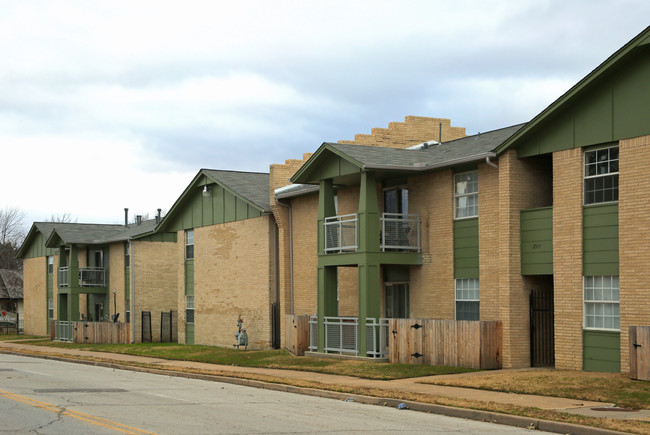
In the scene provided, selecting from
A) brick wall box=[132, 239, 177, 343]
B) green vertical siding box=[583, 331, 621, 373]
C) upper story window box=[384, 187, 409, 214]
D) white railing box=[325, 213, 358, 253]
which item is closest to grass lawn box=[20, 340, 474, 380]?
green vertical siding box=[583, 331, 621, 373]

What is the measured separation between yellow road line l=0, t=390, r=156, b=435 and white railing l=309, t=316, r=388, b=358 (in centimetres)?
1139

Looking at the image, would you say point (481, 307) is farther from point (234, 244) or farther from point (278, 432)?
point (234, 244)

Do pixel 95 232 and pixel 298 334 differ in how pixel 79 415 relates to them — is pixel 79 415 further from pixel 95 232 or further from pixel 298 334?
pixel 95 232

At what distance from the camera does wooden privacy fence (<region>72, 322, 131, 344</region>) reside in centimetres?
4497

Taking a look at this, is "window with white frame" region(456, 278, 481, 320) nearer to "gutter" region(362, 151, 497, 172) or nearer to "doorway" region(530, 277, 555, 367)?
"doorway" region(530, 277, 555, 367)

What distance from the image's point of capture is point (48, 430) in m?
12.8

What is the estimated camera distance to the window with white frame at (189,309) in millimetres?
42062

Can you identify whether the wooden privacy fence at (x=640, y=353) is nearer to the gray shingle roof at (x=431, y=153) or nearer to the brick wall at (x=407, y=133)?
the gray shingle roof at (x=431, y=153)

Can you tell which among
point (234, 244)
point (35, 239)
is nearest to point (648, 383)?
point (234, 244)

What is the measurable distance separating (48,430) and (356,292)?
1786 centimetres

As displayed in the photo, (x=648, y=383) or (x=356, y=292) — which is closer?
(x=648, y=383)

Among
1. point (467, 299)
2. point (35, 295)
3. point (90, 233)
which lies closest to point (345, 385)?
point (467, 299)

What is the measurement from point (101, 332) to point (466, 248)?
26.6 metres

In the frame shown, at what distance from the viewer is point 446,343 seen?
923 inches
